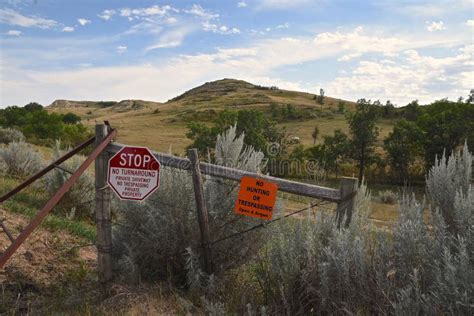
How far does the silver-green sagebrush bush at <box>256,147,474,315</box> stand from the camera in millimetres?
3176

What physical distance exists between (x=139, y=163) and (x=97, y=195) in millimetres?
715

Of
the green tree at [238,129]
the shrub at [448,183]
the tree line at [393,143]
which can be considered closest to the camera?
the shrub at [448,183]

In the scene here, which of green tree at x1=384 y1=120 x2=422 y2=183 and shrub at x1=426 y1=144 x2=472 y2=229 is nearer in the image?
shrub at x1=426 y1=144 x2=472 y2=229

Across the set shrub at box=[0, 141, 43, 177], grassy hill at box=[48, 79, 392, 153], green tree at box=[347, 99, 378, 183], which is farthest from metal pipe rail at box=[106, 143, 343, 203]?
green tree at box=[347, 99, 378, 183]

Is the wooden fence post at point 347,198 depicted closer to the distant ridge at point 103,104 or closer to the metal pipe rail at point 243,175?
the metal pipe rail at point 243,175

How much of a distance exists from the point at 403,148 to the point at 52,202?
1729 inches

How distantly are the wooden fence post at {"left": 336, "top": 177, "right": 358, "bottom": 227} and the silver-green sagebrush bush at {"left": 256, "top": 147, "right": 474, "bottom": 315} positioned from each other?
0.08 meters

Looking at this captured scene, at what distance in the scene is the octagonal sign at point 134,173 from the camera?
4.78 metres

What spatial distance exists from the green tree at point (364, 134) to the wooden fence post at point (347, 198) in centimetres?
4095

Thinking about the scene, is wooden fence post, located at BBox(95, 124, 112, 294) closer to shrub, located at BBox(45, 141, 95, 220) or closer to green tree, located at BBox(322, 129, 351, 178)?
shrub, located at BBox(45, 141, 95, 220)

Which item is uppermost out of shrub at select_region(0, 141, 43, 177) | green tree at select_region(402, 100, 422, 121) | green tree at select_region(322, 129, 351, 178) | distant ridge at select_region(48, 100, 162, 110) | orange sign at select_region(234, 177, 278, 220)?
distant ridge at select_region(48, 100, 162, 110)

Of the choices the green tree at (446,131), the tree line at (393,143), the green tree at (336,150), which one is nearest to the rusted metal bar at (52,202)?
the tree line at (393,143)

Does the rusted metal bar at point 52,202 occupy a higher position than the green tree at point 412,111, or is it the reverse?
the green tree at point 412,111

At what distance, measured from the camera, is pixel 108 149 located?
511 centimetres
